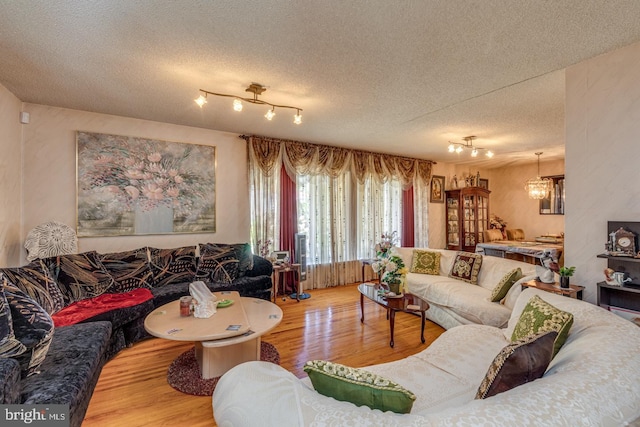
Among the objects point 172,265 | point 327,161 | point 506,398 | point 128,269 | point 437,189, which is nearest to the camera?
point 506,398

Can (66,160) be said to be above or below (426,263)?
above

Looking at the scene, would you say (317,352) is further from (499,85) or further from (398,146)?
(398,146)

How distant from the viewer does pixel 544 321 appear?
1643 mm

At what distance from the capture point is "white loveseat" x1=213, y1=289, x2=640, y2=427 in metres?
0.80

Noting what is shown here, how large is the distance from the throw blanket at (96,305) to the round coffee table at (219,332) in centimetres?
46

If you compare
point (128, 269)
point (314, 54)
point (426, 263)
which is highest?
point (314, 54)

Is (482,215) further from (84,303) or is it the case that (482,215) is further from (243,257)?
(84,303)

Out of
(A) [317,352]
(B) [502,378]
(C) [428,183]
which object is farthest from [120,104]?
(C) [428,183]

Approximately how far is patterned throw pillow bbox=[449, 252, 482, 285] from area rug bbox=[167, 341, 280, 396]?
257cm

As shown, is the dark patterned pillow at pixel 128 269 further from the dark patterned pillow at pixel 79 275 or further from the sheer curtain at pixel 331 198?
the sheer curtain at pixel 331 198

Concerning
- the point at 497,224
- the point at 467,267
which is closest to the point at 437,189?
the point at 497,224

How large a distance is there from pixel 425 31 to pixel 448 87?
1028 millimetres

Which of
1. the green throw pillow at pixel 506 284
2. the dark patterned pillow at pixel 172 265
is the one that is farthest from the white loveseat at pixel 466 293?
the dark patterned pillow at pixel 172 265

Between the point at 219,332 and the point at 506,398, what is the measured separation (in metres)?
1.89
